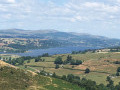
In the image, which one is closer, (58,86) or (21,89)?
(21,89)

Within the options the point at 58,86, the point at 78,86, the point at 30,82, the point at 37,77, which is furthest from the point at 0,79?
the point at 78,86

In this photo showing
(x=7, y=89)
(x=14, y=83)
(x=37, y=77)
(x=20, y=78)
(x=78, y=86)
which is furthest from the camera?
(x=78, y=86)

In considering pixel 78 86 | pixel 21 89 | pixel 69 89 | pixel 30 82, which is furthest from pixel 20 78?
pixel 78 86

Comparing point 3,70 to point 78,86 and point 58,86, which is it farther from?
point 78,86

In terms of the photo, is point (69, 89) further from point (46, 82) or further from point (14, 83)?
point (14, 83)

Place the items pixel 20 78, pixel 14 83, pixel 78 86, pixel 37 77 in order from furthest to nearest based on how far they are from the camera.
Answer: pixel 78 86
pixel 37 77
pixel 20 78
pixel 14 83

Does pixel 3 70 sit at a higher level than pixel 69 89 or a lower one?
higher
